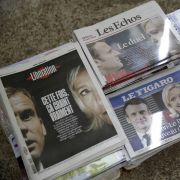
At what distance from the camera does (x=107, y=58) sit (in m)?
0.83

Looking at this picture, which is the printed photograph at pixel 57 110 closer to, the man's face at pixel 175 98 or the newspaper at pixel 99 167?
the newspaper at pixel 99 167

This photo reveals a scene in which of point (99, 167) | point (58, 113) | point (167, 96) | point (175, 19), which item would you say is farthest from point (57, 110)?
point (175, 19)

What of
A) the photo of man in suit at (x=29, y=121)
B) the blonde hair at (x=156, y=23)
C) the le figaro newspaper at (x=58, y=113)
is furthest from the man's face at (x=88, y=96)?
the blonde hair at (x=156, y=23)

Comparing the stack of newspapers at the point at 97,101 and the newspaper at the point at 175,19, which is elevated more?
the newspaper at the point at 175,19

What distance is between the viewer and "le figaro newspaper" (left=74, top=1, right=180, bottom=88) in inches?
31.9

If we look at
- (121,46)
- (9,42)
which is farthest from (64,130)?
(9,42)

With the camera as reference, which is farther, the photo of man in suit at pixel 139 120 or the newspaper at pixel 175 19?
the newspaper at pixel 175 19

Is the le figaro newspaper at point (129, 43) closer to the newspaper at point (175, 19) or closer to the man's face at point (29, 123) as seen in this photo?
the newspaper at point (175, 19)

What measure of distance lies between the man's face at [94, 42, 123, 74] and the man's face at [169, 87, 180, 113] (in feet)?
0.47

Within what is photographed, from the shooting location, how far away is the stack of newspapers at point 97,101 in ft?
2.38

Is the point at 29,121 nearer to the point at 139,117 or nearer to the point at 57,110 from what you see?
the point at 57,110

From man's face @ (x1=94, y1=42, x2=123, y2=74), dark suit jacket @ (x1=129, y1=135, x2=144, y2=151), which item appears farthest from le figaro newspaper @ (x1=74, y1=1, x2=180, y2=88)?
dark suit jacket @ (x1=129, y1=135, x2=144, y2=151)

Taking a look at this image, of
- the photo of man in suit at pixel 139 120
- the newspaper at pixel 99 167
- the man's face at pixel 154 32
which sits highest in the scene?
the man's face at pixel 154 32

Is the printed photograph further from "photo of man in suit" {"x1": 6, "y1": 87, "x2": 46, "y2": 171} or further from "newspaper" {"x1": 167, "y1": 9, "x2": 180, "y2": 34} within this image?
"newspaper" {"x1": 167, "y1": 9, "x2": 180, "y2": 34}
